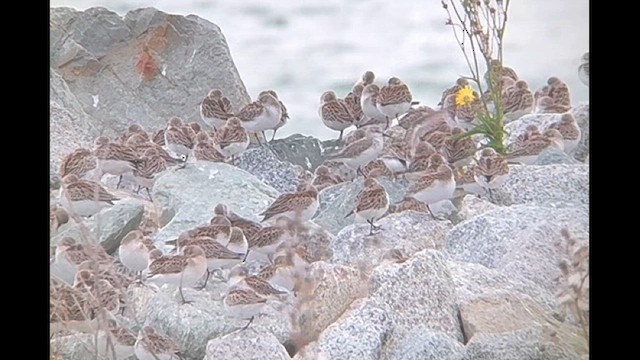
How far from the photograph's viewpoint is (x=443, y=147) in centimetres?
244

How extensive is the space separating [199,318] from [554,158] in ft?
2.34

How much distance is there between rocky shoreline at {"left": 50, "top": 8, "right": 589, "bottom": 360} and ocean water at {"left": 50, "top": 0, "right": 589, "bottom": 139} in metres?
0.04

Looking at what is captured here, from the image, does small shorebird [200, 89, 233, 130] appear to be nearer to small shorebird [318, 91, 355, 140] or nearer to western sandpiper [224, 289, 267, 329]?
small shorebird [318, 91, 355, 140]

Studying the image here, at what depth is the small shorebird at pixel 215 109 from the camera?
2.44m

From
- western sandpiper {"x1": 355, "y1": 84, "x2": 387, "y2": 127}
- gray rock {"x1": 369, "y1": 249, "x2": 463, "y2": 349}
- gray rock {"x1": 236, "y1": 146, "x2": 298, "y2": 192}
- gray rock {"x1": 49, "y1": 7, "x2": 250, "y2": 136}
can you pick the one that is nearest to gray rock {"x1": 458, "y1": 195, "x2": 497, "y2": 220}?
gray rock {"x1": 369, "y1": 249, "x2": 463, "y2": 349}

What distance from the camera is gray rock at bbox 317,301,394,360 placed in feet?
7.80

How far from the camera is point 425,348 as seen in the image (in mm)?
2385

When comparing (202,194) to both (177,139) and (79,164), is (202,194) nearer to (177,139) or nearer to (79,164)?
(177,139)

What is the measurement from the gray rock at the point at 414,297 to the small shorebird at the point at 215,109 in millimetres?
397

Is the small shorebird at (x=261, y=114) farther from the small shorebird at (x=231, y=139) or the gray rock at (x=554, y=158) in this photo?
the gray rock at (x=554, y=158)

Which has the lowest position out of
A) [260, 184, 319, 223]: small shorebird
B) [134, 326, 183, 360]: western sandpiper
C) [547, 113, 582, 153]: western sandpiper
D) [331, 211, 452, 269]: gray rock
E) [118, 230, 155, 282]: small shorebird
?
[134, 326, 183, 360]: western sandpiper

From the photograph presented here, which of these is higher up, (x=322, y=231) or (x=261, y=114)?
(x=261, y=114)

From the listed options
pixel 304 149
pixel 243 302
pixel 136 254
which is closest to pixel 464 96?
pixel 304 149
